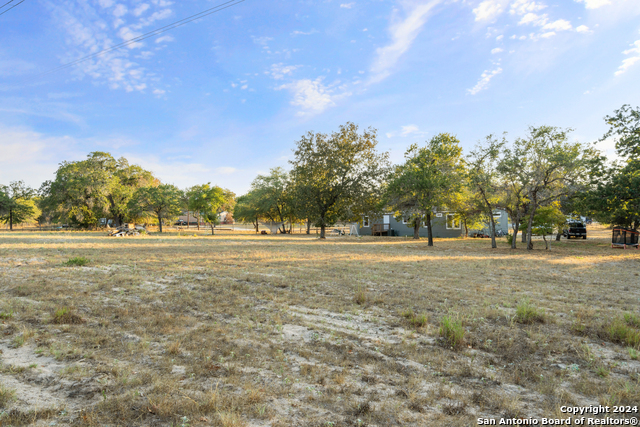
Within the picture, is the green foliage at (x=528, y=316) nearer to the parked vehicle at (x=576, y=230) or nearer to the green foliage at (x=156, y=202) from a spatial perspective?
the parked vehicle at (x=576, y=230)

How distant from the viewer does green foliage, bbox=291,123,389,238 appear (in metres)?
29.9

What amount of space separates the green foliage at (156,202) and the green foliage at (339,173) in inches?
866

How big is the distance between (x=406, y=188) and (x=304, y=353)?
20.4 meters

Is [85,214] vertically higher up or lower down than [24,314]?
higher up

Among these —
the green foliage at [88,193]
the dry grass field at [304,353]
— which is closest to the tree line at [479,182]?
the dry grass field at [304,353]

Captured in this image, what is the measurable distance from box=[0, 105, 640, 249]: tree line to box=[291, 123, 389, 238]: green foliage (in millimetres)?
94

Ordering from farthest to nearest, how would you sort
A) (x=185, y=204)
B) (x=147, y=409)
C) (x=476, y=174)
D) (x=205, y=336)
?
(x=185, y=204) < (x=476, y=174) < (x=205, y=336) < (x=147, y=409)

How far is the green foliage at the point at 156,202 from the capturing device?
43250 mm

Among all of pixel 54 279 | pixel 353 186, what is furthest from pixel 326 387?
pixel 353 186

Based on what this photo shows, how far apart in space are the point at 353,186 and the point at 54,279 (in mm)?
24068

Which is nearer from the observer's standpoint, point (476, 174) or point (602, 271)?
point (602, 271)

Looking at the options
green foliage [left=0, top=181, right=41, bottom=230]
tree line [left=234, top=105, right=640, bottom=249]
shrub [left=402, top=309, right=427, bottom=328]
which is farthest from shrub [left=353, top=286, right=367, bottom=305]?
green foliage [left=0, top=181, right=41, bottom=230]

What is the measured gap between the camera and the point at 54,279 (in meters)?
8.44

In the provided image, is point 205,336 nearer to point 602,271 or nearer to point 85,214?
point 602,271
